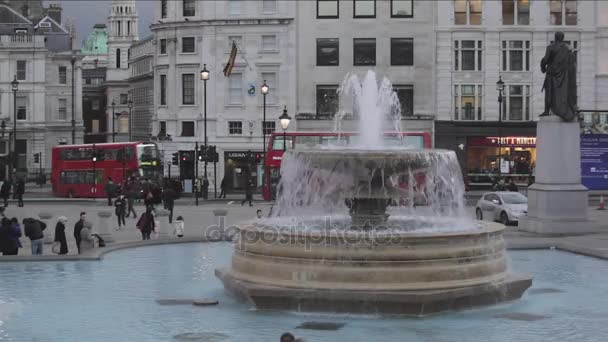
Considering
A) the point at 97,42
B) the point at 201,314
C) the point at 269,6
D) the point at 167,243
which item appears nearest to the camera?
the point at 201,314

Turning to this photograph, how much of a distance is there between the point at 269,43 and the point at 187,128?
6916 millimetres

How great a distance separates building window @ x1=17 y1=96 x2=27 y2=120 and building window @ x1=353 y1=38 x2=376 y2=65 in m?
36.7

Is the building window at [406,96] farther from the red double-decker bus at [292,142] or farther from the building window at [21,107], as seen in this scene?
the building window at [21,107]

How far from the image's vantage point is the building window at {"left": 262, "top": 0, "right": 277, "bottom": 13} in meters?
65.1

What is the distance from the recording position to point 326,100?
213 feet

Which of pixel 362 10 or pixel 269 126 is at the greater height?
pixel 362 10

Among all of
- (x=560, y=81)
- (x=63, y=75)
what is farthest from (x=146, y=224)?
(x=63, y=75)

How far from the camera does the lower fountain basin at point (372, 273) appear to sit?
686 inches

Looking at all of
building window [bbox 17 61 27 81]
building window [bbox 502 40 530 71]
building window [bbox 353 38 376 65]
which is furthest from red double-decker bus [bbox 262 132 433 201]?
building window [bbox 17 61 27 81]

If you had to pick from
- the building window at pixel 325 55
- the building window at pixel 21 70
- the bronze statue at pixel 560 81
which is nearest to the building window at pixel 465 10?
the building window at pixel 325 55

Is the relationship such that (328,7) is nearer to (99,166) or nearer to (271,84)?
(271,84)

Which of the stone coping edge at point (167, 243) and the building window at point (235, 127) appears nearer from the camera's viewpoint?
the stone coping edge at point (167, 243)

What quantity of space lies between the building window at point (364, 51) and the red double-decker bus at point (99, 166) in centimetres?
1277

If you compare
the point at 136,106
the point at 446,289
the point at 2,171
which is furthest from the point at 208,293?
the point at 136,106
